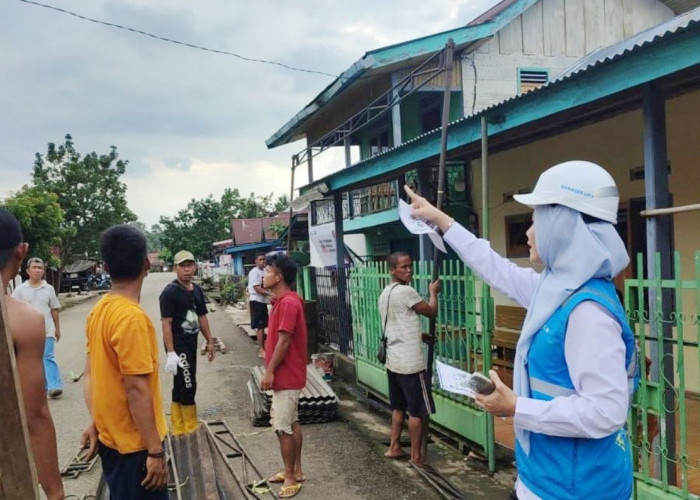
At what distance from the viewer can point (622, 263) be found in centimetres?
168

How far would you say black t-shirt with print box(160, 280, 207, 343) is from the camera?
522 cm

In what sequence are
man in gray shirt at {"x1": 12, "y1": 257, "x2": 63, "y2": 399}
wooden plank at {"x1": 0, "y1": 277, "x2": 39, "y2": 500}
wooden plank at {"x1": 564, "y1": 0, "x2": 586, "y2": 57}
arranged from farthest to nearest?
wooden plank at {"x1": 564, "y1": 0, "x2": 586, "y2": 57}, man in gray shirt at {"x1": 12, "y1": 257, "x2": 63, "y2": 399}, wooden plank at {"x1": 0, "y1": 277, "x2": 39, "y2": 500}

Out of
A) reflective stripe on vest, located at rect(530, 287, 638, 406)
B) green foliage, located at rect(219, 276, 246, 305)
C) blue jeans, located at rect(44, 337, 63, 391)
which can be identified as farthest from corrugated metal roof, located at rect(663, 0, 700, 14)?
green foliage, located at rect(219, 276, 246, 305)

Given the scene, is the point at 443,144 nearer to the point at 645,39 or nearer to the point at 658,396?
the point at 645,39

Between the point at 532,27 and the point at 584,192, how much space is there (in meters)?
10.7

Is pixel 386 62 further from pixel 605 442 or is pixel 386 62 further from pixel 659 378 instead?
pixel 605 442

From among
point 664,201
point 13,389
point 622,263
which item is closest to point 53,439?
point 13,389

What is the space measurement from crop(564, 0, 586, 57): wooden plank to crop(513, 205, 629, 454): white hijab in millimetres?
10897

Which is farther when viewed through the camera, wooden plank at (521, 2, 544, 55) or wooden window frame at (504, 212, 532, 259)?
wooden plank at (521, 2, 544, 55)

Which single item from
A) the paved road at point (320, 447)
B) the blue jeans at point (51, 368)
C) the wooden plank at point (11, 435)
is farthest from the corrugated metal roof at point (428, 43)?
the wooden plank at point (11, 435)

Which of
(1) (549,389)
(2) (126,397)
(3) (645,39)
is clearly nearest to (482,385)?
(1) (549,389)

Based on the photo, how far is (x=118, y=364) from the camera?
2467 mm

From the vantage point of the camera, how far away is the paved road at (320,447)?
14.1 ft

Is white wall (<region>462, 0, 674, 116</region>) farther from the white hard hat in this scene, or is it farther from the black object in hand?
the black object in hand
